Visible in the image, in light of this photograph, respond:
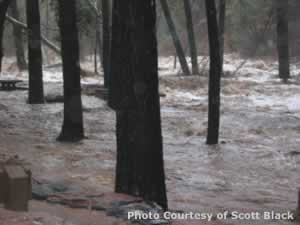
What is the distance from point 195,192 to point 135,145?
254 centimetres

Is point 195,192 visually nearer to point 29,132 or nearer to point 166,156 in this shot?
point 166,156

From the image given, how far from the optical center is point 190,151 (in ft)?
41.5

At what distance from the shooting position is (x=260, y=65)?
111ft

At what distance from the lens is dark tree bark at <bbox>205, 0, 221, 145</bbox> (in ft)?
40.4

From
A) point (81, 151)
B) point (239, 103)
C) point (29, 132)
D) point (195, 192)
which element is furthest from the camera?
point (239, 103)

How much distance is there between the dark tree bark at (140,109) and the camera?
635cm

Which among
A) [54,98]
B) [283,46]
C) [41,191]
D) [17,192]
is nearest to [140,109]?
[41,191]

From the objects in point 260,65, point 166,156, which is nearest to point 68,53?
point 166,156

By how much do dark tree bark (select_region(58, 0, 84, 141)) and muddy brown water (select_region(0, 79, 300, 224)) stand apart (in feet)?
1.22

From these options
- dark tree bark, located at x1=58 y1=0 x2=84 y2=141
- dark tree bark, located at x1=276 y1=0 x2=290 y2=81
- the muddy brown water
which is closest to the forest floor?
the muddy brown water

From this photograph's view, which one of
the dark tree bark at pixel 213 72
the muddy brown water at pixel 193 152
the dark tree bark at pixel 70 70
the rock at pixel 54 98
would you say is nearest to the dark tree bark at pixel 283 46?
→ the muddy brown water at pixel 193 152

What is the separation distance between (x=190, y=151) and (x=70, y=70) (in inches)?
119

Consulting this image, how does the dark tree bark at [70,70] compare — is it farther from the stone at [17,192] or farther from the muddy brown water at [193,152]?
the stone at [17,192]

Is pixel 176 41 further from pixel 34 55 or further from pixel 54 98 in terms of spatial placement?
pixel 34 55
